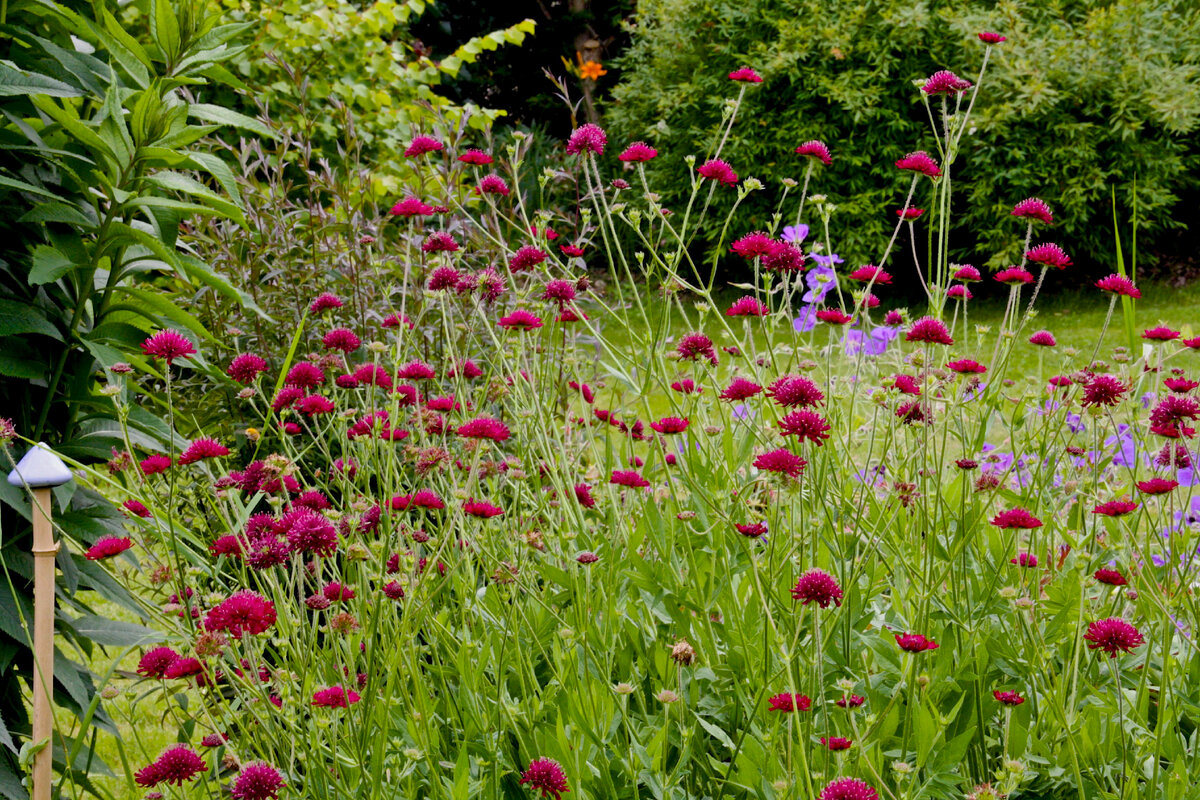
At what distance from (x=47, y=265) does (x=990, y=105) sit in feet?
27.6

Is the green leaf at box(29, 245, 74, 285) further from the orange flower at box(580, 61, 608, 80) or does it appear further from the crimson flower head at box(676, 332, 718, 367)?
the orange flower at box(580, 61, 608, 80)

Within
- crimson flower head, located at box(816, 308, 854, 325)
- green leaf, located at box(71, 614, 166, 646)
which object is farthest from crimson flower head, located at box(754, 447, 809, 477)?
green leaf, located at box(71, 614, 166, 646)

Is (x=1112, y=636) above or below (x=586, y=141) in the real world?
below

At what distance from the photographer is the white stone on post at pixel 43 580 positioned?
1352 mm

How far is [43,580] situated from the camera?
143 centimetres

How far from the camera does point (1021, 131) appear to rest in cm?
836

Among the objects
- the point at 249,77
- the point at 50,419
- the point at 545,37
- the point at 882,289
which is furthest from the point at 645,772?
the point at 545,37

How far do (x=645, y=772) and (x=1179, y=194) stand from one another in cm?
1011

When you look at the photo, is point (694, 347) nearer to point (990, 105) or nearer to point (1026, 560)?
point (1026, 560)

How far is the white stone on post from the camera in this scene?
53.2 inches

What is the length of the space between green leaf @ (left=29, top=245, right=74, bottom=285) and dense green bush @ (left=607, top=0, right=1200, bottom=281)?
22.3ft

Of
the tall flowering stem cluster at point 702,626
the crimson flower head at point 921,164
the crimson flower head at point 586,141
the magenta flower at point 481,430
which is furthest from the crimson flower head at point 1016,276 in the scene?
the magenta flower at point 481,430

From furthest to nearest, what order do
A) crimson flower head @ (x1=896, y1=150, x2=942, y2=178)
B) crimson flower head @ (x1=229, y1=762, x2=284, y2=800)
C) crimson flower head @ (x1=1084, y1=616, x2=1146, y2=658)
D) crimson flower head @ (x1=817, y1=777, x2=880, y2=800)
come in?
crimson flower head @ (x1=896, y1=150, x2=942, y2=178), crimson flower head @ (x1=1084, y1=616, x2=1146, y2=658), crimson flower head @ (x1=229, y1=762, x2=284, y2=800), crimson flower head @ (x1=817, y1=777, x2=880, y2=800)

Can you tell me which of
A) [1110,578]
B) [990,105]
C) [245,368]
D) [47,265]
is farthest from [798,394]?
[990,105]
